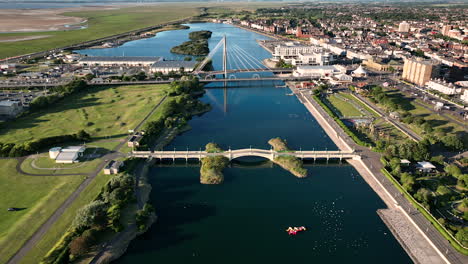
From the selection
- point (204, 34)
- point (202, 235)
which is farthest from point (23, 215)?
point (204, 34)

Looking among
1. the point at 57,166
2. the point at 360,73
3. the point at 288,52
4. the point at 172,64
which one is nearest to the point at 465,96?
the point at 360,73

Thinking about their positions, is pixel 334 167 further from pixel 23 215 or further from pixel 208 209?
pixel 23 215

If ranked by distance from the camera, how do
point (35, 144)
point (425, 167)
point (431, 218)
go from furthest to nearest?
point (35, 144) → point (425, 167) → point (431, 218)

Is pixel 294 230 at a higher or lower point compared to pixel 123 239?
lower

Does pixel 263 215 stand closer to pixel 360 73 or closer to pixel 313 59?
pixel 360 73

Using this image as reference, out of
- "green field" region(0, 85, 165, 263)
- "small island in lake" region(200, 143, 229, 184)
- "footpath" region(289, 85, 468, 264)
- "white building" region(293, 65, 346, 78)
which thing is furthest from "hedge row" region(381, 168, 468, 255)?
"white building" region(293, 65, 346, 78)

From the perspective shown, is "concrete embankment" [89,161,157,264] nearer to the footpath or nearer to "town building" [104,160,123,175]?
"town building" [104,160,123,175]

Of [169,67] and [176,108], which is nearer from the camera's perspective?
[176,108]

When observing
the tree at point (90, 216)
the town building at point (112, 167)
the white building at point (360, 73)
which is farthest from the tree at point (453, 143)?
the tree at point (90, 216)
